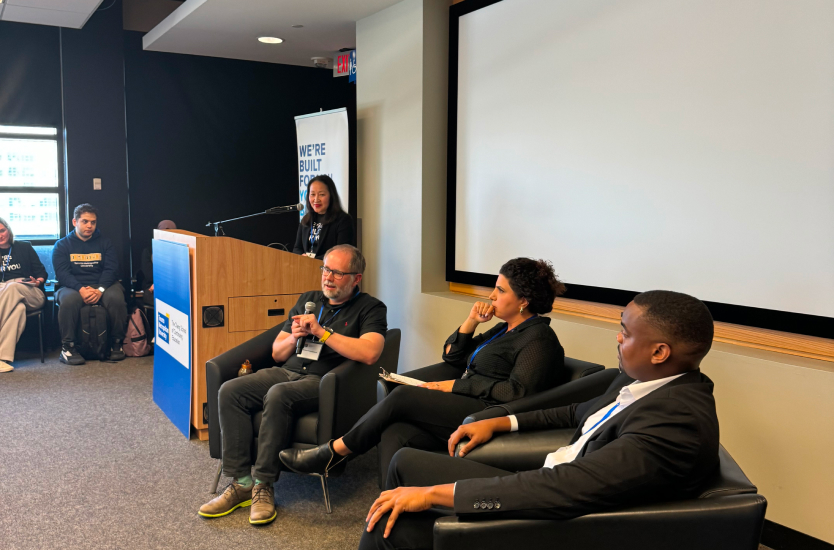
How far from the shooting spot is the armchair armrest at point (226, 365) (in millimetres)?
3086

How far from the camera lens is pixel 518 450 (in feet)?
7.18

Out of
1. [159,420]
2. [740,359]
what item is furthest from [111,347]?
[740,359]

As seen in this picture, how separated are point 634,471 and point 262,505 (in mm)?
1850

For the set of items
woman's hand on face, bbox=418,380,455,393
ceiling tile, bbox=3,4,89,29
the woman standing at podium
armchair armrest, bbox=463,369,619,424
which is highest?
ceiling tile, bbox=3,4,89,29

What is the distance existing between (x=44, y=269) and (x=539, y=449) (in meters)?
5.42

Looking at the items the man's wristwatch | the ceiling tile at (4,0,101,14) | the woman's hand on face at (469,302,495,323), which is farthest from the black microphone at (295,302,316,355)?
the ceiling tile at (4,0,101,14)

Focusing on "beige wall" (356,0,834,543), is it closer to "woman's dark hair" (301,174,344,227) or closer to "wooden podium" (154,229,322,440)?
"woman's dark hair" (301,174,344,227)

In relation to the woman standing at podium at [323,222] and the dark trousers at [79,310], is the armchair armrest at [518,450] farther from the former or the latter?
the dark trousers at [79,310]

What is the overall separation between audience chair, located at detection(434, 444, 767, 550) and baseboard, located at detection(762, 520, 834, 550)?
4.04 ft

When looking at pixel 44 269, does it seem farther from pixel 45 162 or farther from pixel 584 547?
pixel 584 547

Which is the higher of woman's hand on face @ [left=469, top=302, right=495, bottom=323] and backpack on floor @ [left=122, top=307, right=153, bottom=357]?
woman's hand on face @ [left=469, top=302, right=495, bottom=323]

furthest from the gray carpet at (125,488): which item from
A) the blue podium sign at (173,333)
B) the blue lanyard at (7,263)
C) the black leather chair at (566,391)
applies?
the blue lanyard at (7,263)

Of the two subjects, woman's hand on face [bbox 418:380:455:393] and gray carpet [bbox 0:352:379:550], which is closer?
gray carpet [bbox 0:352:379:550]

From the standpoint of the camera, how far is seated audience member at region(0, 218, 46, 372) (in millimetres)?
5586
